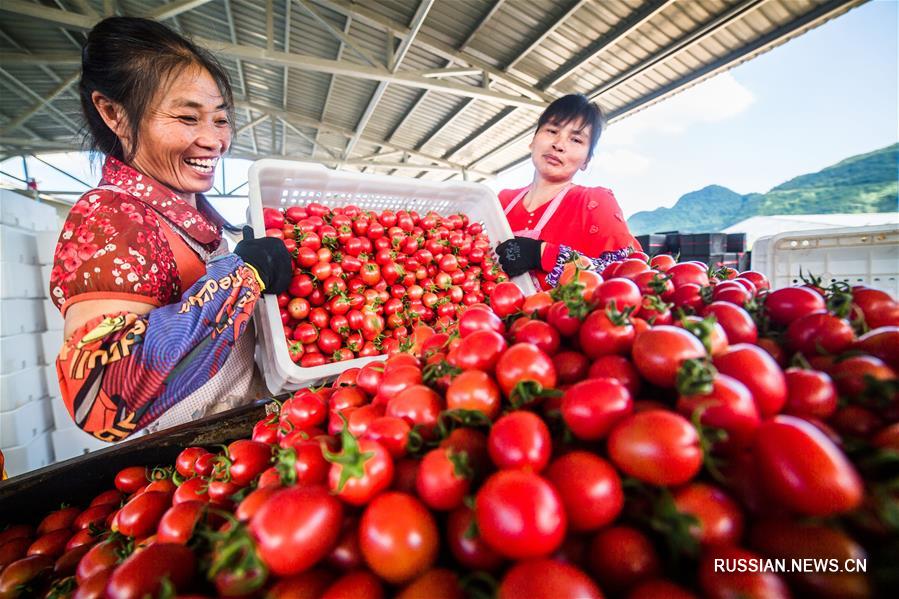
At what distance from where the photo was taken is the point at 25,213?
2.65 meters

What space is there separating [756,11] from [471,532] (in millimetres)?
6336

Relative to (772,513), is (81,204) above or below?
above

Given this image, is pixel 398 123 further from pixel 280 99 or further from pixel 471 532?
pixel 471 532

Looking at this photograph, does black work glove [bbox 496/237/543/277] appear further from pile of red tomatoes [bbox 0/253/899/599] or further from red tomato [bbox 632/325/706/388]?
red tomato [bbox 632/325/706/388]

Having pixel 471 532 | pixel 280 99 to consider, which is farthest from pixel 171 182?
pixel 280 99

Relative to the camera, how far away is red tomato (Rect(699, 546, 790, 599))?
434 mm

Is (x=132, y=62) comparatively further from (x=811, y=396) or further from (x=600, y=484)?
(x=811, y=396)

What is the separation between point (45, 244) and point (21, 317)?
20.5 inches

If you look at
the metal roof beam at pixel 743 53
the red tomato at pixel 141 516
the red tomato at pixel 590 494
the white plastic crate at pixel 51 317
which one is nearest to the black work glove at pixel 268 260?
the red tomato at pixel 141 516

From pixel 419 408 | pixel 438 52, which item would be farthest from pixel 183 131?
pixel 438 52

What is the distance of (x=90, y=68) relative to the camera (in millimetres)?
1466

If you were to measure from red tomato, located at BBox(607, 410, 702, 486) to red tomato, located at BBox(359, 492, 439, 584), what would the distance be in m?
0.31

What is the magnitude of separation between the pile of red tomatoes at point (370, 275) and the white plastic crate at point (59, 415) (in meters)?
2.43

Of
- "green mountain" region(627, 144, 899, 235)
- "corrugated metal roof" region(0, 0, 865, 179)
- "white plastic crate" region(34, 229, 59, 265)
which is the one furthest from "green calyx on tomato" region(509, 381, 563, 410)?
"green mountain" region(627, 144, 899, 235)
